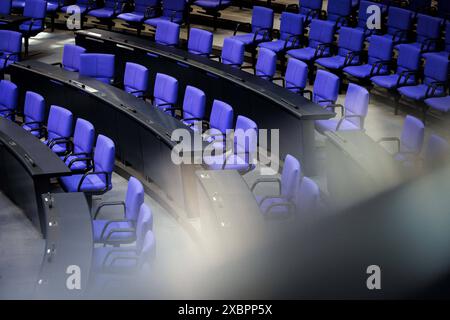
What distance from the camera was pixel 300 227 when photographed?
5715 millimetres

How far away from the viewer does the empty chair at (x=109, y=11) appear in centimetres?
1227

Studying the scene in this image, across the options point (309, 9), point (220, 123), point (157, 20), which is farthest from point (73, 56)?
point (309, 9)

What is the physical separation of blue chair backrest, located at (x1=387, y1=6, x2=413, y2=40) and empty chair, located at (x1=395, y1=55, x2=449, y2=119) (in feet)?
5.02

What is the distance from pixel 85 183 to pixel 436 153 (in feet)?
9.79

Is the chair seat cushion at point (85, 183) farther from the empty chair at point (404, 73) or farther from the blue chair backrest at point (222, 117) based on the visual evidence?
the empty chair at point (404, 73)

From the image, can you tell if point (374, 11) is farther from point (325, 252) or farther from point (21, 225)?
point (325, 252)

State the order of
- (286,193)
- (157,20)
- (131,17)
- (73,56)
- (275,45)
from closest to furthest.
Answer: (286,193)
(73,56)
(275,45)
(157,20)
(131,17)

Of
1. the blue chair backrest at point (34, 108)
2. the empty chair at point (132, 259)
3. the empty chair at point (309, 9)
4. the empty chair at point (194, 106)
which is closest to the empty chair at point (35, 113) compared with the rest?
the blue chair backrest at point (34, 108)

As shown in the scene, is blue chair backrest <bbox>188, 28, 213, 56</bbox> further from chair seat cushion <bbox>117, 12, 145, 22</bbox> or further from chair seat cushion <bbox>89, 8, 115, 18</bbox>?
chair seat cushion <bbox>89, 8, 115, 18</bbox>

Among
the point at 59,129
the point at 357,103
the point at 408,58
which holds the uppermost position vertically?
the point at 408,58

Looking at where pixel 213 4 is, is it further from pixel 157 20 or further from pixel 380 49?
pixel 380 49

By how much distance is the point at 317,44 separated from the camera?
34.7 ft
